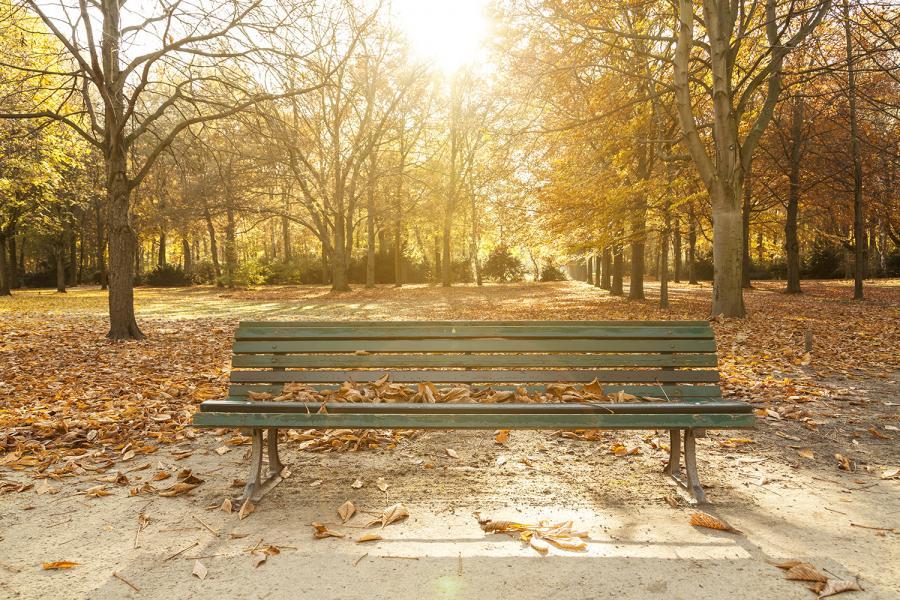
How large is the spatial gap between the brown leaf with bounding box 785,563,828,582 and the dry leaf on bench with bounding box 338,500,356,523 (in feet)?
7.26

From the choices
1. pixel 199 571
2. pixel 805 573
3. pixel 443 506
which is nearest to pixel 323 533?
pixel 199 571

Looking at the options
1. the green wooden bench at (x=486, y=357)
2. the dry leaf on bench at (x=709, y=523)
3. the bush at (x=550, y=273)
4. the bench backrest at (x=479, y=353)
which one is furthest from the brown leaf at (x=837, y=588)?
the bush at (x=550, y=273)

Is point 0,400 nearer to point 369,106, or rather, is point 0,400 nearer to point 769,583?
point 769,583

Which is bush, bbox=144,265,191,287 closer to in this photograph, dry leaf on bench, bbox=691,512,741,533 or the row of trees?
the row of trees

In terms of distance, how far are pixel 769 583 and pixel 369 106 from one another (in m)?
24.4

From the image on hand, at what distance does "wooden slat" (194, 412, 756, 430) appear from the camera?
312 centimetres

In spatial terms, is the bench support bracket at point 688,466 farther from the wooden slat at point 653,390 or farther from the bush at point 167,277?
the bush at point 167,277

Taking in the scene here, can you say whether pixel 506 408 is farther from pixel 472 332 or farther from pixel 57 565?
pixel 57 565

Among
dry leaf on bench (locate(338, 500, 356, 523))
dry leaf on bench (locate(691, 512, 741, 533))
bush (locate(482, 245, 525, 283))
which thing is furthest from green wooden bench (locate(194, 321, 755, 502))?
bush (locate(482, 245, 525, 283))

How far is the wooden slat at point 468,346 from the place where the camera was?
364 centimetres

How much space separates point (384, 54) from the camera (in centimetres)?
2259

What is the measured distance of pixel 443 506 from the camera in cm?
318

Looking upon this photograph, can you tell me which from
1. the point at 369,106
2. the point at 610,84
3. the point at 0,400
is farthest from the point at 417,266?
the point at 0,400

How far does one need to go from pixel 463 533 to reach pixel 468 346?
1.28 m
